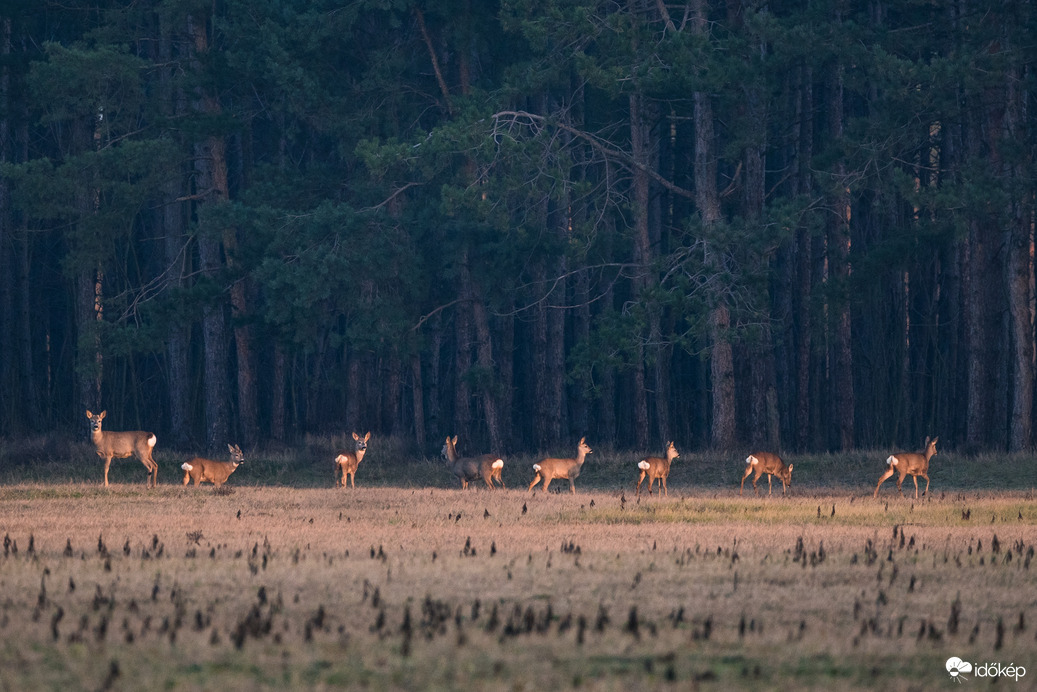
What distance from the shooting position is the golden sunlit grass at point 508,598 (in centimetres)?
927

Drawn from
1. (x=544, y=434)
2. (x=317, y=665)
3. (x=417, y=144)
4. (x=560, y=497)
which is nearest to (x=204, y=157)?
(x=417, y=144)

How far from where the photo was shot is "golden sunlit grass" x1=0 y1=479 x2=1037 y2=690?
9.27m

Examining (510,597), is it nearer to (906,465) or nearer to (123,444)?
(906,465)

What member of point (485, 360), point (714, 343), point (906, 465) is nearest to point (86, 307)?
point (485, 360)

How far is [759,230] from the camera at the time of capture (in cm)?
3162

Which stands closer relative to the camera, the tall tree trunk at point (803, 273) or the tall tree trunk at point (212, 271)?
the tall tree trunk at point (803, 273)

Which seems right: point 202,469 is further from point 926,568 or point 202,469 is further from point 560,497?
point 926,568

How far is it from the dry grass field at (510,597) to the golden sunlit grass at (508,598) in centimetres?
3

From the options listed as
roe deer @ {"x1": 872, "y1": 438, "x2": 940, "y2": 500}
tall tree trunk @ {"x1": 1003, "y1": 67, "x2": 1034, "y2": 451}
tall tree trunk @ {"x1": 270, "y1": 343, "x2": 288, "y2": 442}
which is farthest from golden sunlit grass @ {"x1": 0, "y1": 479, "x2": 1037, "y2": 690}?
tall tree trunk @ {"x1": 270, "y1": 343, "x2": 288, "y2": 442}

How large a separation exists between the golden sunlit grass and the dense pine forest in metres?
13.0

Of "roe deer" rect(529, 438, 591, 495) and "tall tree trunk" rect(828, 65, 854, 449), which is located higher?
"tall tree trunk" rect(828, 65, 854, 449)

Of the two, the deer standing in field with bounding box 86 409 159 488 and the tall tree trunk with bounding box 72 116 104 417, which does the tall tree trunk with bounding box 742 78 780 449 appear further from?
the tall tree trunk with bounding box 72 116 104 417

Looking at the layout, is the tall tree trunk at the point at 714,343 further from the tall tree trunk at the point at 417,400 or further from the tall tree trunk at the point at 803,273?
the tall tree trunk at the point at 417,400

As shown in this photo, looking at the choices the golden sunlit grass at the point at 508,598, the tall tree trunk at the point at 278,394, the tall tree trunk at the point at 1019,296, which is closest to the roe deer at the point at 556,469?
the golden sunlit grass at the point at 508,598
